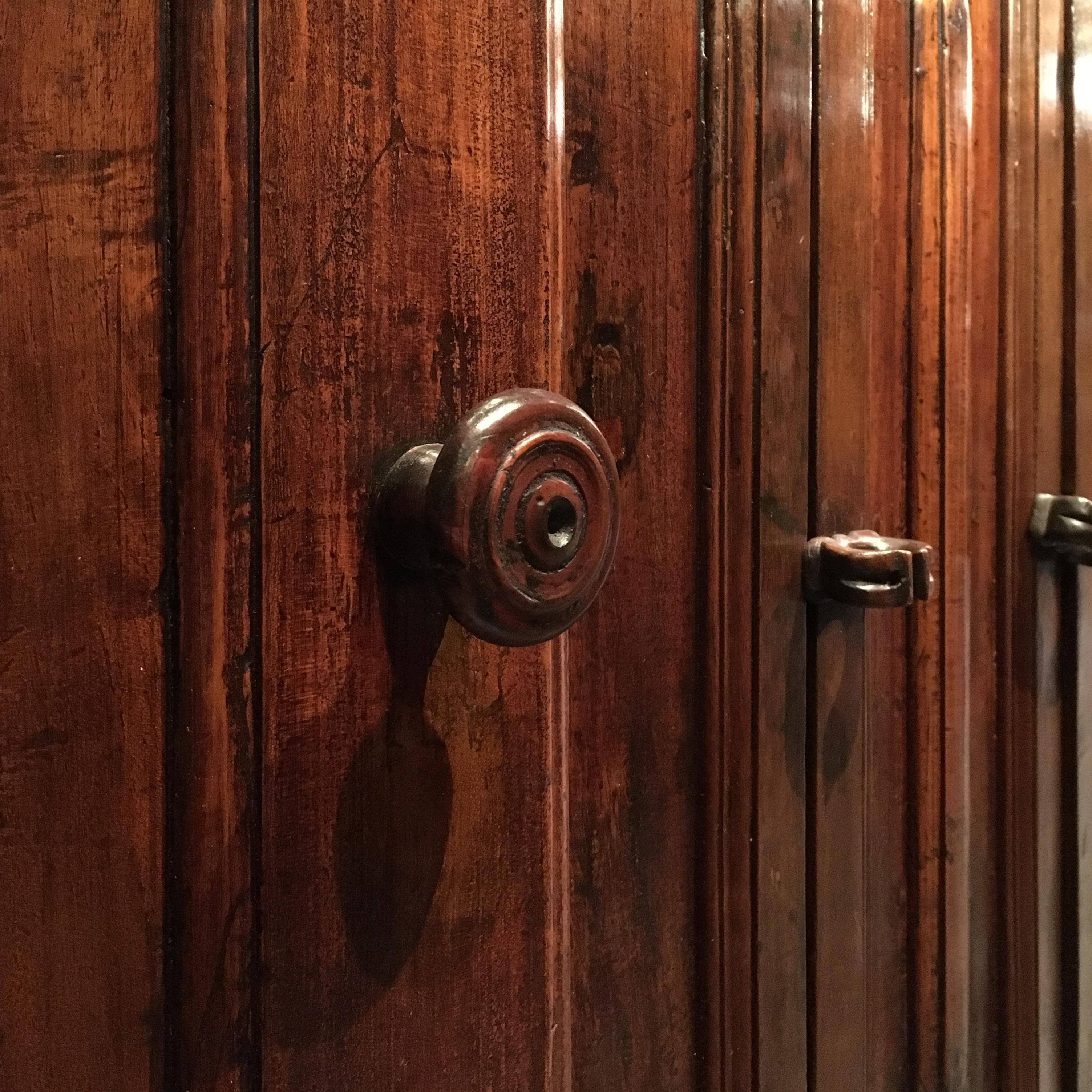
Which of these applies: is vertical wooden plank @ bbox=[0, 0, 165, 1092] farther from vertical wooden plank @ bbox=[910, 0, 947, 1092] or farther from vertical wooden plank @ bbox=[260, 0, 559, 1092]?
vertical wooden plank @ bbox=[910, 0, 947, 1092]

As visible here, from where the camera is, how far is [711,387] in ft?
1.51

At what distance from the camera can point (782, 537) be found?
Result: 1.67ft

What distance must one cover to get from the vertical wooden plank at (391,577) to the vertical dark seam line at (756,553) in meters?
0.18

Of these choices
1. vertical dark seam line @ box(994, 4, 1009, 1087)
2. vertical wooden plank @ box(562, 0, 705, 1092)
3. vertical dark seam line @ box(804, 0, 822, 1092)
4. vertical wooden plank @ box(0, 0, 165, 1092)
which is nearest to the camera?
vertical wooden plank @ box(0, 0, 165, 1092)

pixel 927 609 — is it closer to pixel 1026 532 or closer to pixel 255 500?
pixel 1026 532

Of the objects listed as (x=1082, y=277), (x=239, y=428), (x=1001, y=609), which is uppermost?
(x=1082, y=277)

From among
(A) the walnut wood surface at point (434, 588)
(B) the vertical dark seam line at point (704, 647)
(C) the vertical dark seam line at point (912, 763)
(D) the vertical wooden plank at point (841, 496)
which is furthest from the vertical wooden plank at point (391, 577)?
(C) the vertical dark seam line at point (912, 763)

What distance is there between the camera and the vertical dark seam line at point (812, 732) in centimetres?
52

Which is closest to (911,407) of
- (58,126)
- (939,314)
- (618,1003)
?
(939,314)

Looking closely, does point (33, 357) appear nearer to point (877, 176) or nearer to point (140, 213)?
point (140, 213)

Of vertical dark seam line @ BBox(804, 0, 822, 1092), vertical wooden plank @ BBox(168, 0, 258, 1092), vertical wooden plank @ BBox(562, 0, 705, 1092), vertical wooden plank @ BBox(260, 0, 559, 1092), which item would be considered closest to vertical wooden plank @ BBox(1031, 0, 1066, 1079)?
vertical dark seam line @ BBox(804, 0, 822, 1092)

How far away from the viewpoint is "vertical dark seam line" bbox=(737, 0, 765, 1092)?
1.57 ft

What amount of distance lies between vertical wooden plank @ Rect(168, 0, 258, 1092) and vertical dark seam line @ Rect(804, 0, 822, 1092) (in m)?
0.36

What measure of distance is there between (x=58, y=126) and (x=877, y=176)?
49cm
